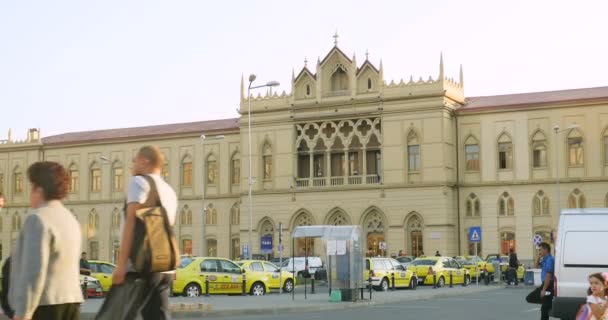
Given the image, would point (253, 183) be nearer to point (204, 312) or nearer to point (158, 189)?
point (204, 312)

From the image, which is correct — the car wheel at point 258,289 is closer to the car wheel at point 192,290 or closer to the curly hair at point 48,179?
the car wheel at point 192,290

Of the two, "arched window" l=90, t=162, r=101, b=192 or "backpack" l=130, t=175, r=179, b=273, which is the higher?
"arched window" l=90, t=162, r=101, b=192

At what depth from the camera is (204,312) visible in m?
22.9

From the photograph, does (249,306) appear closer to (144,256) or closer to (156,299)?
(156,299)

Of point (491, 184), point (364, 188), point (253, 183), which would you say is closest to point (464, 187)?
point (491, 184)

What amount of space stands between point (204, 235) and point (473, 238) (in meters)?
→ 25.7

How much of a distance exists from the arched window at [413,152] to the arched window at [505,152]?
491 cm

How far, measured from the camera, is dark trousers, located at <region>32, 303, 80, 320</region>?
680 centimetres

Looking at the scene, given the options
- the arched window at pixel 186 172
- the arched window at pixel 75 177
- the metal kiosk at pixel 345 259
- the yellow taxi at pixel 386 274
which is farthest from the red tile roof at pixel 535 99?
the metal kiosk at pixel 345 259

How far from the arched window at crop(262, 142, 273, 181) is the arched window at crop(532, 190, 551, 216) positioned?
55.3 feet

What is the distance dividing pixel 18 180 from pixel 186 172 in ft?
50.2

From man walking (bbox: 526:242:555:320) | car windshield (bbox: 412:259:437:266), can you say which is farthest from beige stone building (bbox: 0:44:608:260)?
man walking (bbox: 526:242:555:320)

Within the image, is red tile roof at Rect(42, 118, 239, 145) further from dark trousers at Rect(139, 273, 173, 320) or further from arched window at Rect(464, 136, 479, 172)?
dark trousers at Rect(139, 273, 173, 320)

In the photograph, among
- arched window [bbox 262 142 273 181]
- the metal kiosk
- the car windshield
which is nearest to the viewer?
the metal kiosk
